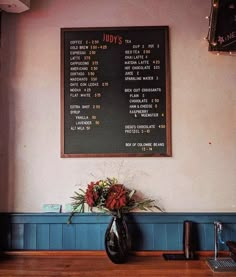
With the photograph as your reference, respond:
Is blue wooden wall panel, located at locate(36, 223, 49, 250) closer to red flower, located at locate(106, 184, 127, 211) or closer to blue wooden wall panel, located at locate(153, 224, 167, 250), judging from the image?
red flower, located at locate(106, 184, 127, 211)

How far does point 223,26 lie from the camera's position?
7.26 feet

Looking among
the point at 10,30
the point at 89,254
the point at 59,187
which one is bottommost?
the point at 89,254

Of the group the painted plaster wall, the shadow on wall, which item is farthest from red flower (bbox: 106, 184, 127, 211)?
the shadow on wall

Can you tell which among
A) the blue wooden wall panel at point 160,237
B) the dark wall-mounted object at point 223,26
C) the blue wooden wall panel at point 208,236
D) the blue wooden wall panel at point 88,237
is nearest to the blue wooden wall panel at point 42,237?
the blue wooden wall panel at point 88,237

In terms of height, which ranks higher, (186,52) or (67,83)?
(186,52)

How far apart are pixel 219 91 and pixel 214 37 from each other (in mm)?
385

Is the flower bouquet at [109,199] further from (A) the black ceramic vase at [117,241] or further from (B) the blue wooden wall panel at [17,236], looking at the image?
(B) the blue wooden wall panel at [17,236]

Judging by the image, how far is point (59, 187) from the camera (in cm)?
Result: 242

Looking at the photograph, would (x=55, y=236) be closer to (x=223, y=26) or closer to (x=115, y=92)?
(x=115, y=92)

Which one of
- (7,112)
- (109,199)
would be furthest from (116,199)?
(7,112)

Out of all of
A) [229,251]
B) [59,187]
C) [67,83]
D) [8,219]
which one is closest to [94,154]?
[59,187]

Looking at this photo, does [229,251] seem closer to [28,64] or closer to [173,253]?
[173,253]

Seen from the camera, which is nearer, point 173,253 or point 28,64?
point 173,253

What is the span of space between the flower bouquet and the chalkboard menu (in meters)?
0.24
